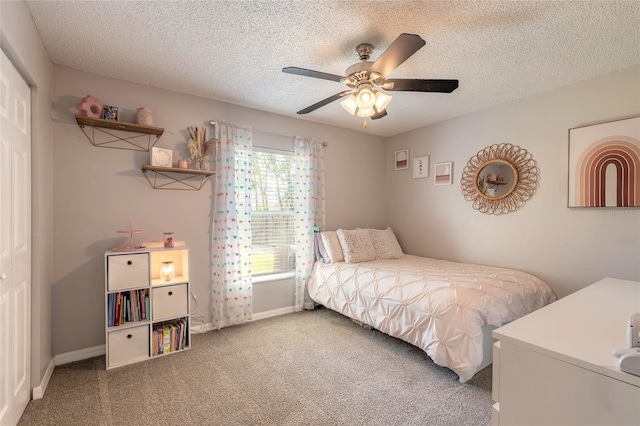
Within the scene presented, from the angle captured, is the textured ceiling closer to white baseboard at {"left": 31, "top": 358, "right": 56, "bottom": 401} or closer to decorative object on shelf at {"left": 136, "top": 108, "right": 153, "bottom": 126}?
decorative object on shelf at {"left": 136, "top": 108, "right": 153, "bottom": 126}

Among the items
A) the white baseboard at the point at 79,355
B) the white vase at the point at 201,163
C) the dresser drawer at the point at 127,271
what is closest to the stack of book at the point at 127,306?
the dresser drawer at the point at 127,271

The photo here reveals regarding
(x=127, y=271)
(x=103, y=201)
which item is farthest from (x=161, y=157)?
(x=127, y=271)

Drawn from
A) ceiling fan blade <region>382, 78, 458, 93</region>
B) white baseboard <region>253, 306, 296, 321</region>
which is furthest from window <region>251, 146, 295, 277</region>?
ceiling fan blade <region>382, 78, 458, 93</region>

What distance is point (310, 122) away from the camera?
3865 mm

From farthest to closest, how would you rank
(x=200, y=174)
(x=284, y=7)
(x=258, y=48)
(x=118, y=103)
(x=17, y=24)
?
(x=200, y=174), (x=118, y=103), (x=258, y=48), (x=284, y=7), (x=17, y=24)

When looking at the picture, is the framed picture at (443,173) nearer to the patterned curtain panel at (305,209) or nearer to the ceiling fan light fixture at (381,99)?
the patterned curtain panel at (305,209)

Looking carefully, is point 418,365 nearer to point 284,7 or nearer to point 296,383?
point 296,383

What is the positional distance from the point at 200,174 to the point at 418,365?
2735 millimetres

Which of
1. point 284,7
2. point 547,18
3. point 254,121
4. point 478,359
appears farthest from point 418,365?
point 254,121

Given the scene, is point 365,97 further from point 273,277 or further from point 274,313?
point 274,313

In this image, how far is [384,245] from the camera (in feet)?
12.7

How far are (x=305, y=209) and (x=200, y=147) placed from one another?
1443 mm

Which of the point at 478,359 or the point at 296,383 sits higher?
the point at 478,359

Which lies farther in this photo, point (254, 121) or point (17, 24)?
point (254, 121)
